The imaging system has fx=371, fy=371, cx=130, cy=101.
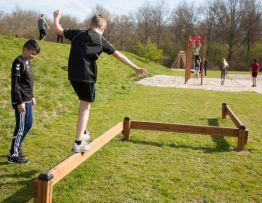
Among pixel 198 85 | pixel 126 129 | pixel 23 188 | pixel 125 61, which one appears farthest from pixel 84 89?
pixel 198 85

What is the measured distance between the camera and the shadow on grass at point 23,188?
180 inches

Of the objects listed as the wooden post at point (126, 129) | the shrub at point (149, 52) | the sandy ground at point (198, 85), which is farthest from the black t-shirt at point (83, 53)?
the shrub at point (149, 52)

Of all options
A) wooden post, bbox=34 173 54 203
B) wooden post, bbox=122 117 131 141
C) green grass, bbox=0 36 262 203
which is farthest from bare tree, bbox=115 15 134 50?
wooden post, bbox=34 173 54 203

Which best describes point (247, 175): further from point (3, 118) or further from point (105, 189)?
point (3, 118)

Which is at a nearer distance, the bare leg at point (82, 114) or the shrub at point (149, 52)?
the bare leg at point (82, 114)

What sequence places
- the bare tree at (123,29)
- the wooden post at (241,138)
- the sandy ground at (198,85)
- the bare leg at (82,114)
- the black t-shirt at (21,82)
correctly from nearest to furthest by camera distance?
the bare leg at (82,114), the black t-shirt at (21,82), the wooden post at (241,138), the sandy ground at (198,85), the bare tree at (123,29)

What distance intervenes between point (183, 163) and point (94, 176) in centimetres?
169

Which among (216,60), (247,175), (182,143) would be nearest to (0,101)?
(182,143)

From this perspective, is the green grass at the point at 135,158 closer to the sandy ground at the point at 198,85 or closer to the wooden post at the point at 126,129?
the wooden post at the point at 126,129

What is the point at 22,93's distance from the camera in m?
5.67

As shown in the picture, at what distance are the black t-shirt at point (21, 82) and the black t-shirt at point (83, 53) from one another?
1209 mm

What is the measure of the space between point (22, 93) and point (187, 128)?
138 inches

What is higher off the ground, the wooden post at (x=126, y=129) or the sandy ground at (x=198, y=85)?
the wooden post at (x=126, y=129)

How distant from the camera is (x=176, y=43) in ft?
235
